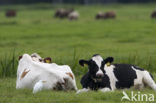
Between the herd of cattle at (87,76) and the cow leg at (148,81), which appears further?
the cow leg at (148,81)

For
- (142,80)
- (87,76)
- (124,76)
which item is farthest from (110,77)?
(142,80)

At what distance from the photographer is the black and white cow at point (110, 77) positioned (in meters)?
8.70

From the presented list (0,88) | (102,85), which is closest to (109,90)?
(102,85)

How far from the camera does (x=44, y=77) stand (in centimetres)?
884

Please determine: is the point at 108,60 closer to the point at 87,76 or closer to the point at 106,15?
the point at 87,76

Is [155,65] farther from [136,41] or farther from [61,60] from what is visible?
[136,41]

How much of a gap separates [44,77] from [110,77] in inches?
47.5

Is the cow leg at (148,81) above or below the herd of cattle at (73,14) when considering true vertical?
above

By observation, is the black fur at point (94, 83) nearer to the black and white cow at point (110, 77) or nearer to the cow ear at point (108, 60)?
the black and white cow at point (110, 77)

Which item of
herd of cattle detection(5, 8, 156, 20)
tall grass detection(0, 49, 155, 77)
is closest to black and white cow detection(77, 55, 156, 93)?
tall grass detection(0, 49, 155, 77)

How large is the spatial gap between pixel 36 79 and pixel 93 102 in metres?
1.67

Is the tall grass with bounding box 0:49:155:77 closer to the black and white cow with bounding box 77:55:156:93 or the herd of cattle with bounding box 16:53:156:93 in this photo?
the herd of cattle with bounding box 16:53:156:93

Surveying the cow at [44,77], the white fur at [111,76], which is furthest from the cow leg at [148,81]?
the cow at [44,77]

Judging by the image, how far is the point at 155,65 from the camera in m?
13.3
